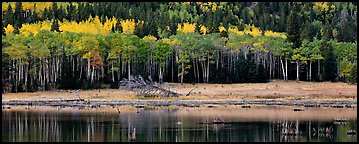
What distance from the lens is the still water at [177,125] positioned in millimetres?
43562

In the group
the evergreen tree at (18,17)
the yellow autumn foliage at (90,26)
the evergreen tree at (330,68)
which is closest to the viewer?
the evergreen tree at (330,68)

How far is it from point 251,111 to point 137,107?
524 inches

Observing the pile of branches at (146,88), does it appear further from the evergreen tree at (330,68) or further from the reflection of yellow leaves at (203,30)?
the reflection of yellow leaves at (203,30)

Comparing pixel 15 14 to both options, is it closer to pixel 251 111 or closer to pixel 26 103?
pixel 26 103

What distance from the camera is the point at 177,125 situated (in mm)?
51688

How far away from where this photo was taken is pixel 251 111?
2569 inches

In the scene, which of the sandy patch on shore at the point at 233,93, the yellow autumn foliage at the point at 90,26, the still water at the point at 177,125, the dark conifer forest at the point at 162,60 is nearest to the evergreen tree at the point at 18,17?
the yellow autumn foliage at the point at 90,26

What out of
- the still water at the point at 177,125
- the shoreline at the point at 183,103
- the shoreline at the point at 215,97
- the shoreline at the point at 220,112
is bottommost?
the still water at the point at 177,125

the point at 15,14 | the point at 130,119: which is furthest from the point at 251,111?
the point at 15,14

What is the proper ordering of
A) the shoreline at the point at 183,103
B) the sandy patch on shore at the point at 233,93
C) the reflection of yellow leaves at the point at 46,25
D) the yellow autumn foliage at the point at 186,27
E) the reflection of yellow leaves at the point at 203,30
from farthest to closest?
the yellow autumn foliage at the point at 186,27
the reflection of yellow leaves at the point at 203,30
the reflection of yellow leaves at the point at 46,25
the sandy patch on shore at the point at 233,93
the shoreline at the point at 183,103

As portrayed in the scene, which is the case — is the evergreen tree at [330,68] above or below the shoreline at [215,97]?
above

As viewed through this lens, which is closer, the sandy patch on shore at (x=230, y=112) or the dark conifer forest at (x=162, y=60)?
the sandy patch on shore at (x=230, y=112)

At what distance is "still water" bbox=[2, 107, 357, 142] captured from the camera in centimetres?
4356

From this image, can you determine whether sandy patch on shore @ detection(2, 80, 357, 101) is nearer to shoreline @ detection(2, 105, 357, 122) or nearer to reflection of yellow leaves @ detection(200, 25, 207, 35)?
shoreline @ detection(2, 105, 357, 122)
